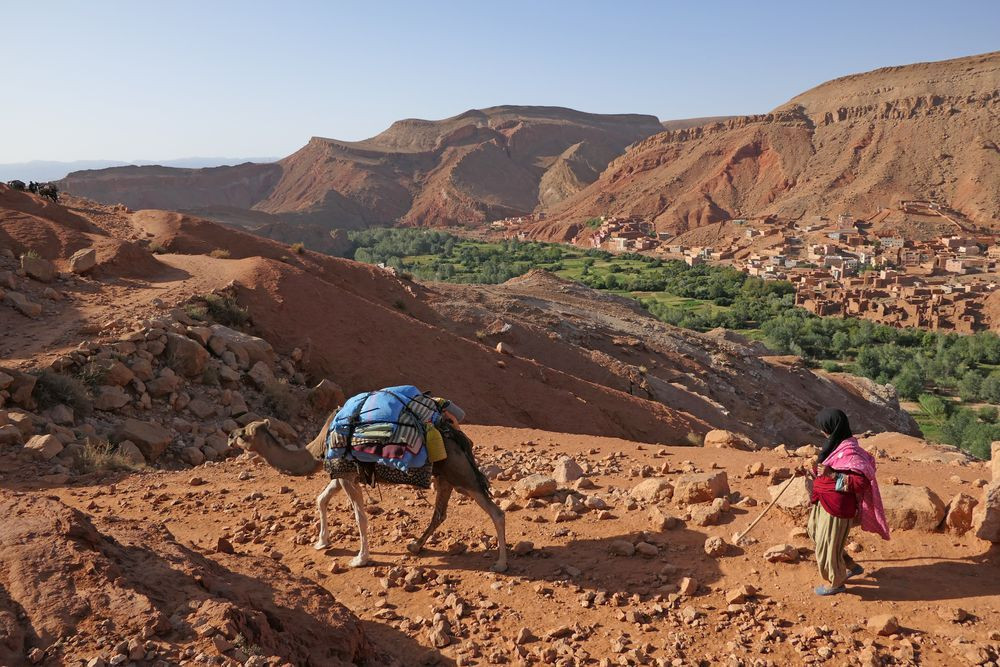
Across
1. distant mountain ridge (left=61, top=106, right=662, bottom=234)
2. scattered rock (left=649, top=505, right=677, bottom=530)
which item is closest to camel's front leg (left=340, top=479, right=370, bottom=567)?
scattered rock (left=649, top=505, right=677, bottom=530)

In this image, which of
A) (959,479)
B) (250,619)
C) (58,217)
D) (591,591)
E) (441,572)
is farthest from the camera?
(58,217)

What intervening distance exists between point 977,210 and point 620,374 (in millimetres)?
73685

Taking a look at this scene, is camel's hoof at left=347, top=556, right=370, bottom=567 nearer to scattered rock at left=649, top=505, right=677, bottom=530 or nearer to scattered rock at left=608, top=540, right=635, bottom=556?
scattered rock at left=608, top=540, right=635, bottom=556

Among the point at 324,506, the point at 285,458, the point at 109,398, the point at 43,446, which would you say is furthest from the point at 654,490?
the point at 109,398

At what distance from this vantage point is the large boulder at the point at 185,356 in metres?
10.1

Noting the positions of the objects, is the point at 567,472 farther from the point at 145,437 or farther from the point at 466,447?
the point at 145,437

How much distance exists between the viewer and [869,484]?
15.5 ft

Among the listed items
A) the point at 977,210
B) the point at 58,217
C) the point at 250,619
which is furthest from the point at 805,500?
the point at 977,210

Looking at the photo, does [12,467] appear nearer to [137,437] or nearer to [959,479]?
[137,437]

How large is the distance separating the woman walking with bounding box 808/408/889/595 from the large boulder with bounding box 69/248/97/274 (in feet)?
42.5

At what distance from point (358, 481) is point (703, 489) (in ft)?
9.60

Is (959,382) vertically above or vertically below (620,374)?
below

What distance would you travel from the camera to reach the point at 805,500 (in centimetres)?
547

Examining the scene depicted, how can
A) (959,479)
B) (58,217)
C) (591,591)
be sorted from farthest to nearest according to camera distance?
1. (58,217)
2. (959,479)
3. (591,591)
